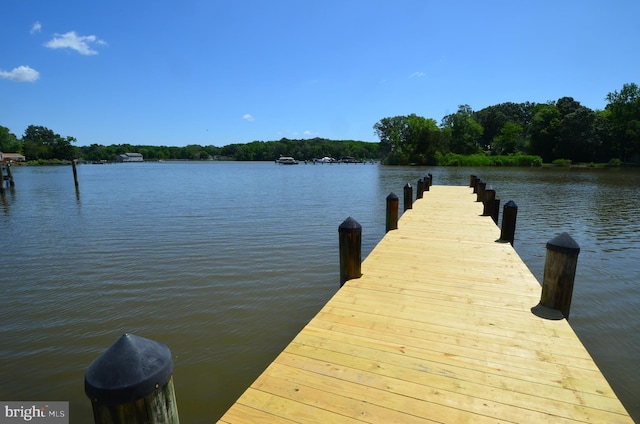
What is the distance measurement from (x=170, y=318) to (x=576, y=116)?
270 ft

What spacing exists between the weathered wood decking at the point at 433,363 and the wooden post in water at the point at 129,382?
1.09 m

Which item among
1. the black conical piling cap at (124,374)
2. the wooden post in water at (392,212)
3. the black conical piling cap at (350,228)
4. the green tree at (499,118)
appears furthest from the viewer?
the green tree at (499,118)

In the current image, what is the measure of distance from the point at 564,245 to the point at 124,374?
519cm

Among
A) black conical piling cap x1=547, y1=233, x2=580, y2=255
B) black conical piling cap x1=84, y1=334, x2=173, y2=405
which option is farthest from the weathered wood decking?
black conical piling cap x1=84, y1=334, x2=173, y2=405

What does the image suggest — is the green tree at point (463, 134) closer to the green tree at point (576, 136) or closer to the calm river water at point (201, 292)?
the green tree at point (576, 136)

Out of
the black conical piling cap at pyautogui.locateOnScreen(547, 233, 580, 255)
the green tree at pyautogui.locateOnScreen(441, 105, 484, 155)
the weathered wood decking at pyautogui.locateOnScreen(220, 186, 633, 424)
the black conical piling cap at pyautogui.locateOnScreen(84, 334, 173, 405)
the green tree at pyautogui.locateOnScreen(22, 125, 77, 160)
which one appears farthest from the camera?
the green tree at pyautogui.locateOnScreen(22, 125, 77, 160)

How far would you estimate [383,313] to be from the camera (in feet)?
15.3

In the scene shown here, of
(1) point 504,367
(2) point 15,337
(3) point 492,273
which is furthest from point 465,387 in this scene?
(2) point 15,337

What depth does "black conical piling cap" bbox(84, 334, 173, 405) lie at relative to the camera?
1751 mm

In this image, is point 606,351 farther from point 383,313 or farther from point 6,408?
point 6,408

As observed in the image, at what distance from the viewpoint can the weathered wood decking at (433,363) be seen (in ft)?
9.24

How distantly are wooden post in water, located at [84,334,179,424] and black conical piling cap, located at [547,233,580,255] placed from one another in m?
4.86

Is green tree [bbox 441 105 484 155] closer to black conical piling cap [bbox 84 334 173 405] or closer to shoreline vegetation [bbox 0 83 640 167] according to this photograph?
shoreline vegetation [bbox 0 83 640 167]

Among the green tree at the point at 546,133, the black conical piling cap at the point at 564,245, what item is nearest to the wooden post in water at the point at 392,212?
the black conical piling cap at the point at 564,245
